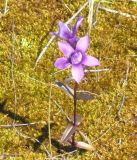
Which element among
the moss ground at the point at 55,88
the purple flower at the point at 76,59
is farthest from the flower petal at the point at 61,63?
the moss ground at the point at 55,88

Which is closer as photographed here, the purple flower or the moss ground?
the purple flower

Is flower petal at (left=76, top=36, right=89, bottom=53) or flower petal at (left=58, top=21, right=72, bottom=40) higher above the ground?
flower petal at (left=58, top=21, right=72, bottom=40)

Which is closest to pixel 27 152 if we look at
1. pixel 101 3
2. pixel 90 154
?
pixel 90 154

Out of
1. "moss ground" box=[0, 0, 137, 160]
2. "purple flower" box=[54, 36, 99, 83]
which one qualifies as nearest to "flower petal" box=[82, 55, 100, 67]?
"purple flower" box=[54, 36, 99, 83]

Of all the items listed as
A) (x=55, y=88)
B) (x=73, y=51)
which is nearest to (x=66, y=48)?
(x=73, y=51)

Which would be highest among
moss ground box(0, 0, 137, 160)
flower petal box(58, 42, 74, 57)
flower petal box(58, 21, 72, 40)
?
flower petal box(58, 21, 72, 40)

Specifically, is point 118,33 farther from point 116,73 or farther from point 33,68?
point 33,68

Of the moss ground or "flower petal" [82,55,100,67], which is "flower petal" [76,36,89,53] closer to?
"flower petal" [82,55,100,67]

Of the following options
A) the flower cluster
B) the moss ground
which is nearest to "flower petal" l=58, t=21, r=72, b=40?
the flower cluster
